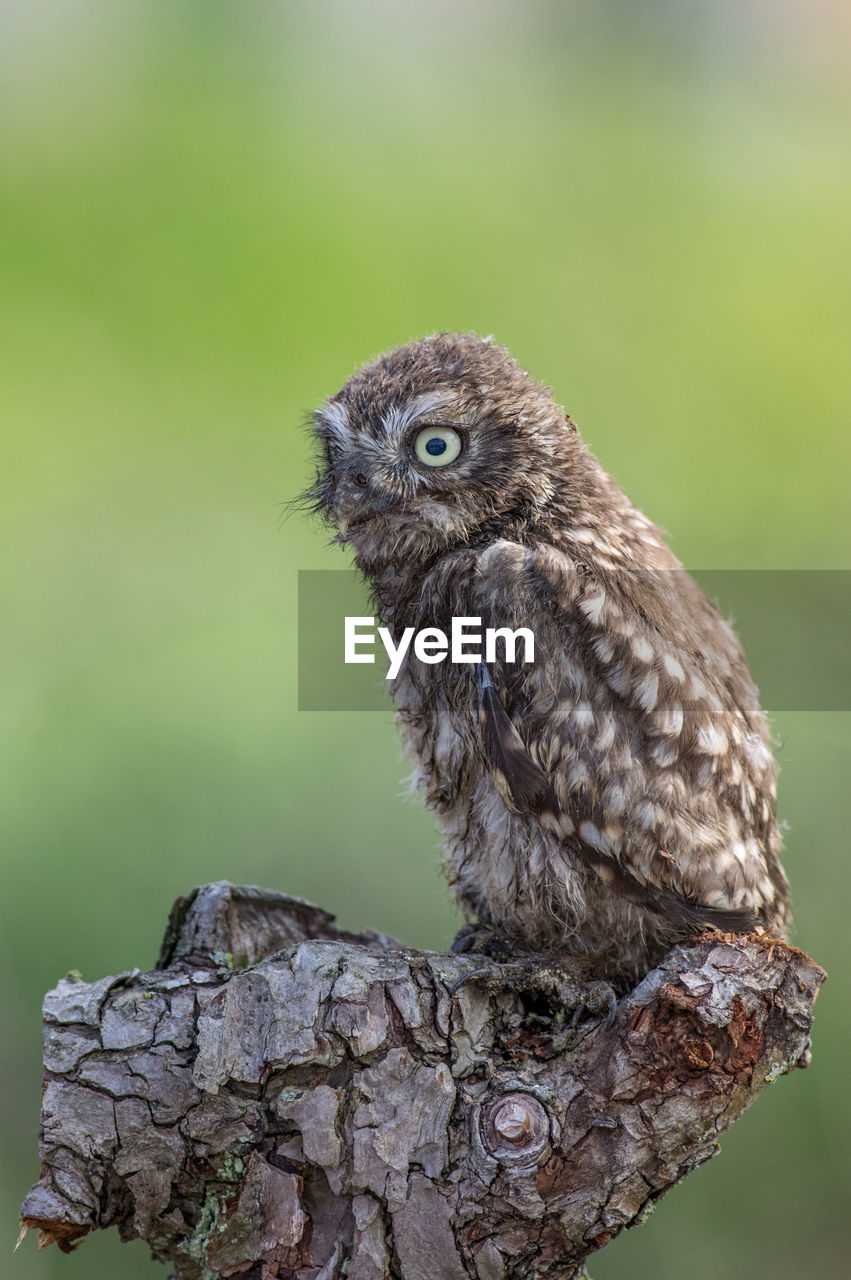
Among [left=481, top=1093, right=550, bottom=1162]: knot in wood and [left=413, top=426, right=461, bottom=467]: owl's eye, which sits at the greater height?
[left=413, top=426, right=461, bottom=467]: owl's eye

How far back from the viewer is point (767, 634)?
12.2ft

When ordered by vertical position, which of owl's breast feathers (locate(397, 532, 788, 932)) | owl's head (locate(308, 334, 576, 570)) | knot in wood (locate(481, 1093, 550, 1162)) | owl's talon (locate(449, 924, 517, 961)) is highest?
owl's head (locate(308, 334, 576, 570))

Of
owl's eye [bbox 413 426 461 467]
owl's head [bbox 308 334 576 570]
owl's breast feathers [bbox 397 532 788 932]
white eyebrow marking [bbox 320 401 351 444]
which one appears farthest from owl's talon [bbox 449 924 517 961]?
white eyebrow marking [bbox 320 401 351 444]

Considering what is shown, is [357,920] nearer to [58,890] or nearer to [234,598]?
[58,890]

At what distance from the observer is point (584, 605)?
201 centimetres

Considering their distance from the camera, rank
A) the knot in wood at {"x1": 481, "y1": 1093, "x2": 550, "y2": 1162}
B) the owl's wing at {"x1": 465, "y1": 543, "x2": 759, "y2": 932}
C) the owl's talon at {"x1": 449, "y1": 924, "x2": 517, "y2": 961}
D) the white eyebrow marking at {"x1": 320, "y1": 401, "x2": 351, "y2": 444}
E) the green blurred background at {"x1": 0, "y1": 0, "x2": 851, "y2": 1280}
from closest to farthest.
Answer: the knot in wood at {"x1": 481, "y1": 1093, "x2": 550, "y2": 1162} → the owl's wing at {"x1": 465, "y1": 543, "x2": 759, "y2": 932} → the owl's talon at {"x1": 449, "y1": 924, "x2": 517, "y2": 961} → the white eyebrow marking at {"x1": 320, "y1": 401, "x2": 351, "y2": 444} → the green blurred background at {"x1": 0, "y1": 0, "x2": 851, "y2": 1280}

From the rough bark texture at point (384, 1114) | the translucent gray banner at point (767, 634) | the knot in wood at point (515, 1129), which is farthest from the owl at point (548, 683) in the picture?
the translucent gray banner at point (767, 634)

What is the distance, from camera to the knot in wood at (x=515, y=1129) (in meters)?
1.65

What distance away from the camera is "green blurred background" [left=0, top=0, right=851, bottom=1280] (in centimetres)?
329

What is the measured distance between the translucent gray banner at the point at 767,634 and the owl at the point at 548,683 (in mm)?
1235

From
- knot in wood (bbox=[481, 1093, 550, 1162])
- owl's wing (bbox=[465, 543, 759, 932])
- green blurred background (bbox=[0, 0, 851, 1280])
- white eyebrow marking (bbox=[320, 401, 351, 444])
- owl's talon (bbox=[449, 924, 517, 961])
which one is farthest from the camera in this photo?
green blurred background (bbox=[0, 0, 851, 1280])

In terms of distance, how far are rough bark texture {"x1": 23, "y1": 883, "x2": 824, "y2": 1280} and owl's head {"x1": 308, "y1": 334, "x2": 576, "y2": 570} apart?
36.6 inches

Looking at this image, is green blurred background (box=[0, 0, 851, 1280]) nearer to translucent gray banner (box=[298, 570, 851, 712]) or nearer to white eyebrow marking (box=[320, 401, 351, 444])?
translucent gray banner (box=[298, 570, 851, 712])

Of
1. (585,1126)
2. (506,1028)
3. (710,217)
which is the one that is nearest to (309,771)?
(506,1028)
